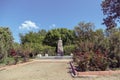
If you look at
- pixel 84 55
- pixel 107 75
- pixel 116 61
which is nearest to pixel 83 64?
pixel 84 55

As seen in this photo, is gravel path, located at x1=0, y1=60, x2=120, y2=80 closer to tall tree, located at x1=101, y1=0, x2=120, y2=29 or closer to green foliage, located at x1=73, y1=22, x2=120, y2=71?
green foliage, located at x1=73, y1=22, x2=120, y2=71

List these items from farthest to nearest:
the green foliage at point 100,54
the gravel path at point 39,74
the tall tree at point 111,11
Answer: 1. the green foliage at point 100,54
2. the gravel path at point 39,74
3. the tall tree at point 111,11

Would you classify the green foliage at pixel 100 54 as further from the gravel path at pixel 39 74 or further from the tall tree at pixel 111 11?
the tall tree at pixel 111 11

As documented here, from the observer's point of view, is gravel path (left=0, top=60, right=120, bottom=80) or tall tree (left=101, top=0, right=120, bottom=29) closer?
tall tree (left=101, top=0, right=120, bottom=29)

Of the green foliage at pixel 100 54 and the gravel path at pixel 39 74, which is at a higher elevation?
the green foliage at pixel 100 54

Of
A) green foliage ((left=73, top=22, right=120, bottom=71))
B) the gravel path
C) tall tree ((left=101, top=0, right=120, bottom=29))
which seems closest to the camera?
tall tree ((left=101, top=0, right=120, bottom=29))

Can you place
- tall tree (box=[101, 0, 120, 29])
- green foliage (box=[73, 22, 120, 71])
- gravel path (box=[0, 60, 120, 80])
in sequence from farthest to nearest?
green foliage (box=[73, 22, 120, 71]), gravel path (box=[0, 60, 120, 80]), tall tree (box=[101, 0, 120, 29])

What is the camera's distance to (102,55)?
44.3 feet

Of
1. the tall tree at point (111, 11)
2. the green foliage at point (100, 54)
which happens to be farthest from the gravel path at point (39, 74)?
the tall tree at point (111, 11)

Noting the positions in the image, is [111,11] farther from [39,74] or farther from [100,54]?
[39,74]

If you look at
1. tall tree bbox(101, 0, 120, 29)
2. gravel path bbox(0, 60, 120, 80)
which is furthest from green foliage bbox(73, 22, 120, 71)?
tall tree bbox(101, 0, 120, 29)

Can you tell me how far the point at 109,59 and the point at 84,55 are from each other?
1816 millimetres

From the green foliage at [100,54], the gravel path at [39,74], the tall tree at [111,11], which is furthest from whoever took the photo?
the green foliage at [100,54]

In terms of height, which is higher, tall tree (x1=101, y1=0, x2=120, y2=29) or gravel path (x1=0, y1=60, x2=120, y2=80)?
tall tree (x1=101, y1=0, x2=120, y2=29)
